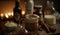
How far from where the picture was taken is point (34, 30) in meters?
0.81

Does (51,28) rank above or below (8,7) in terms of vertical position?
below

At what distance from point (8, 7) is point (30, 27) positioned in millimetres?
737

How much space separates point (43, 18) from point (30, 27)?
0.22 meters

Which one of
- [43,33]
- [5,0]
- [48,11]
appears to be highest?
[5,0]

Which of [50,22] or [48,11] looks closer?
[50,22]

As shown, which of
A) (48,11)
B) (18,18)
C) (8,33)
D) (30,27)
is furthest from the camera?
(48,11)

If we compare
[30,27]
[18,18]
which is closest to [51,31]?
[30,27]

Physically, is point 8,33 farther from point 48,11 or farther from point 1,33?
point 48,11

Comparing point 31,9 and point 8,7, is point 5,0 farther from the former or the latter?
point 31,9

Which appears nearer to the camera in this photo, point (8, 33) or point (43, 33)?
point (8, 33)

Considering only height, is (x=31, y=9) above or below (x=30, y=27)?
above

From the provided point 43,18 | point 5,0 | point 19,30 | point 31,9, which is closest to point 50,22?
point 43,18

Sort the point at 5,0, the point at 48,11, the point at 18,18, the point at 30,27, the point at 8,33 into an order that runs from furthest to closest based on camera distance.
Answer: the point at 5,0, the point at 48,11, the point at 18,18, the point at 30,27, the point at 8,33

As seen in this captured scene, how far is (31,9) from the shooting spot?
103 cm
